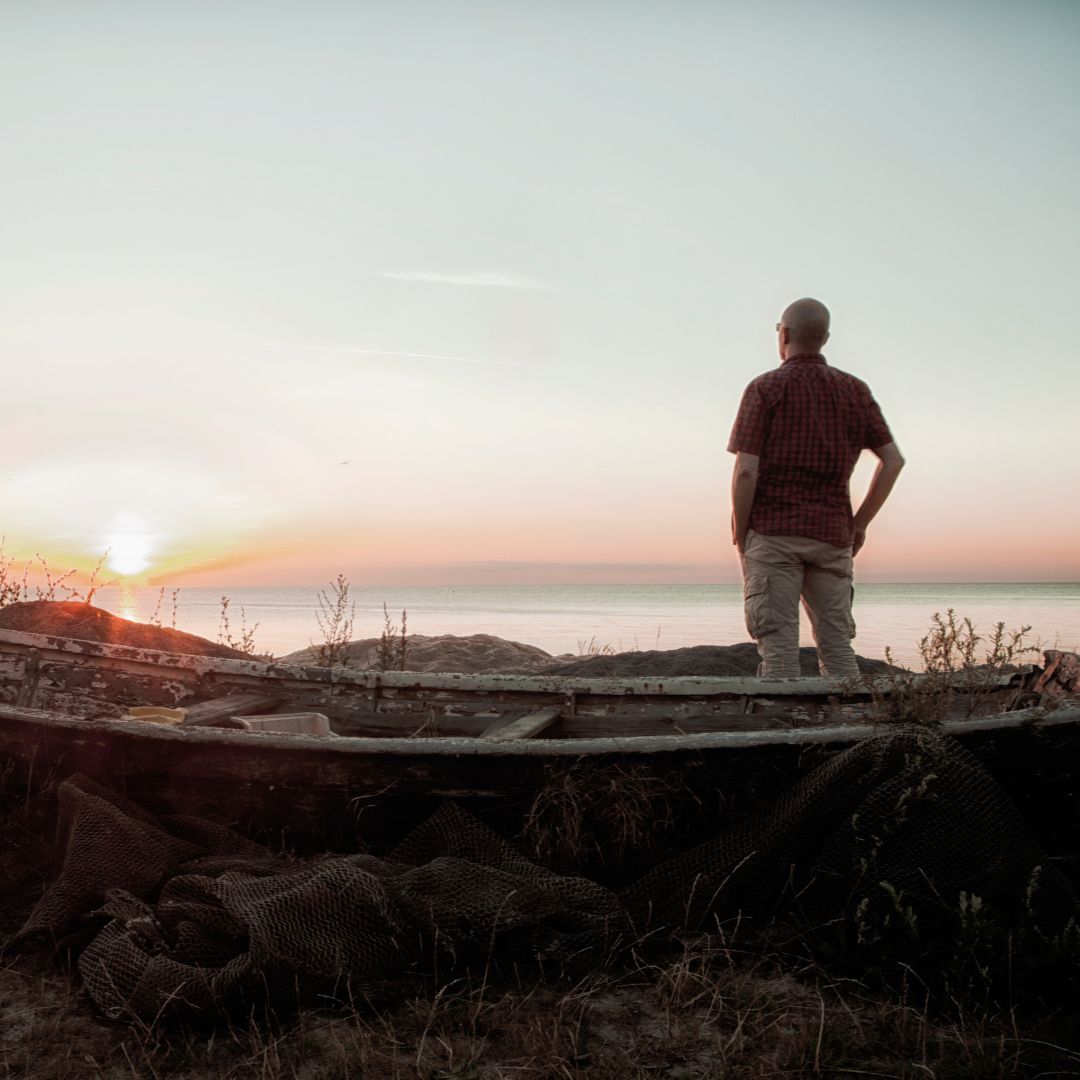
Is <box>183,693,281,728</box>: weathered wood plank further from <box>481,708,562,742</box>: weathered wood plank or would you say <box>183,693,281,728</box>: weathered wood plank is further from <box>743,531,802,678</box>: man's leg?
<box>743,531,802,678</box>: man's leg

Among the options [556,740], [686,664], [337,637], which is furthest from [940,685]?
[337,637]

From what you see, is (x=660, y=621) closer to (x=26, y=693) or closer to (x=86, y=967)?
(x=26, y=693)

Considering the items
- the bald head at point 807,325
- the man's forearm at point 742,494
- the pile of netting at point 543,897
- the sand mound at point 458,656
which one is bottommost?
the pile of netting at point 543,897

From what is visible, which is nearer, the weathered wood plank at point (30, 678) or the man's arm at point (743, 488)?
the man's arm at point (743, 488)

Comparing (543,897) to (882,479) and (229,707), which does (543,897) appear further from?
(882,479)

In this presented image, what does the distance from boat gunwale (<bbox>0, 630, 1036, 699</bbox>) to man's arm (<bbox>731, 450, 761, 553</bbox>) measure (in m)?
0.89

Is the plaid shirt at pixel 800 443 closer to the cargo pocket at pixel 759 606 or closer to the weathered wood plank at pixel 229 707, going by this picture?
the cargo pocket at pixel 759 606

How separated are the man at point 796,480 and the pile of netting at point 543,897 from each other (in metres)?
1.89

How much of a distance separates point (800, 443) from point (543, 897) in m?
3.00

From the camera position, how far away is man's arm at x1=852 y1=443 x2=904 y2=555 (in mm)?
5273

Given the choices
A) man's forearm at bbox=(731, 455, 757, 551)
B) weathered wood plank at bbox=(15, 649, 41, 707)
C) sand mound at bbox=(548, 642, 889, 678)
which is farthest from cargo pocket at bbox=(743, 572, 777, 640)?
weathered wood plank at bbox=(15, 649, 41, 707)

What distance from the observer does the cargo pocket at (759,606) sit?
5090mm

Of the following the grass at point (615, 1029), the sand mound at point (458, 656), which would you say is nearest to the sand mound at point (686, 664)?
the sand mound at point (458, 656)

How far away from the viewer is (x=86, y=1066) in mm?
2504
